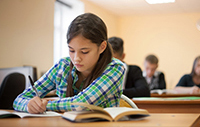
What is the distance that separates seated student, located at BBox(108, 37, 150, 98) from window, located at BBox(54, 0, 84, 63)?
3134 millimetres

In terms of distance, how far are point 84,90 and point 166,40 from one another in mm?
7357

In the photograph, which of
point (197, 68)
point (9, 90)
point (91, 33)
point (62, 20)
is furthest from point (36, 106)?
point (62, 20)

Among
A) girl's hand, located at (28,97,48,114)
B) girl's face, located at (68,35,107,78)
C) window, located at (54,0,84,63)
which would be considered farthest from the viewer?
window, located at (54,0,84,63)

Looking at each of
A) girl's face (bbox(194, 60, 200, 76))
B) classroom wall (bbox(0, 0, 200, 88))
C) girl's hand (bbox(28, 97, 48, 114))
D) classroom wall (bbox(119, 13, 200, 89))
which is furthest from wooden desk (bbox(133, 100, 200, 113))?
classroom wall (bbox(119, 13, 200, 89))

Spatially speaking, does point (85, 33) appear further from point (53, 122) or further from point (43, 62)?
point (43, 62)

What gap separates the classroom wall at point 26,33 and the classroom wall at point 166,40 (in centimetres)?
363

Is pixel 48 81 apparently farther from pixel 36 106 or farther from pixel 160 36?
pixel 160 36

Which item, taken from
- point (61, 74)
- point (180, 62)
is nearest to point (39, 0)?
point (61, 74)

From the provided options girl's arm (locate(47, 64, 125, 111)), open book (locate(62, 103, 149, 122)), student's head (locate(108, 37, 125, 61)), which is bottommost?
open book (locate(62, 103, 149, 122))

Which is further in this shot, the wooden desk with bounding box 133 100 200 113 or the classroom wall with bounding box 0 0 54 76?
the classroom wall with bounding box 0 0 54 76

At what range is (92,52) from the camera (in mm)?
1564

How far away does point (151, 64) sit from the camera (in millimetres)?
5113

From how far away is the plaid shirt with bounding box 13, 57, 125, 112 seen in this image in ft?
4.83

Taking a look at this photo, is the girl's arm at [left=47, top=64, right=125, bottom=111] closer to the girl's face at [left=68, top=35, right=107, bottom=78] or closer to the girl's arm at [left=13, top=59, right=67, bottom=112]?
the girl's face at [left=68, top=35, right=107, bottom=78]
